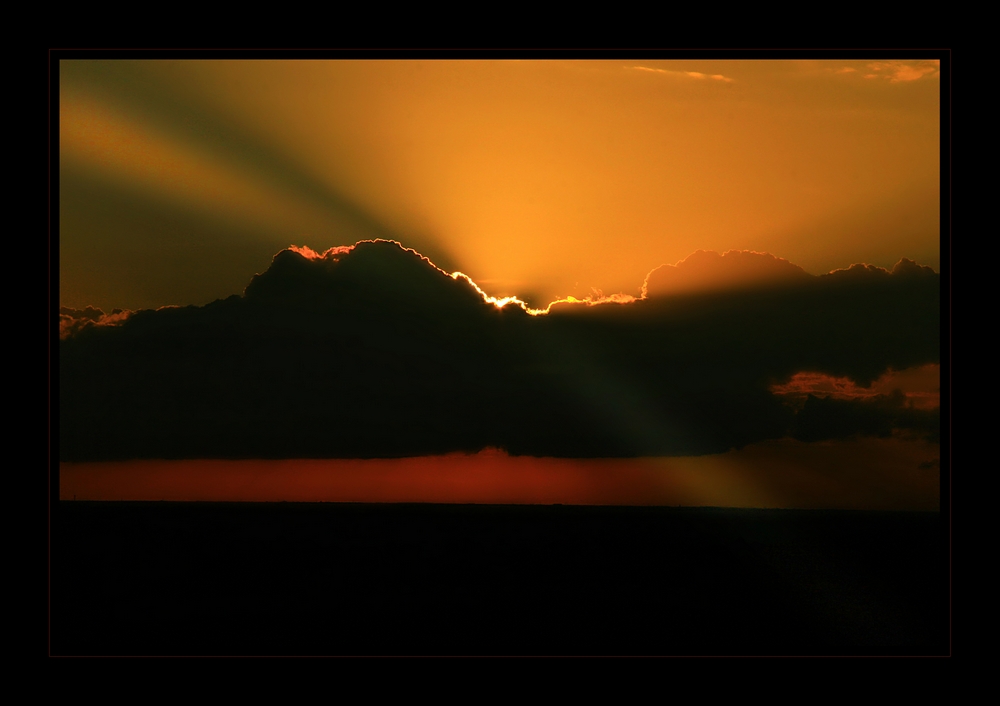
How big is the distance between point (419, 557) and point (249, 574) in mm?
17257

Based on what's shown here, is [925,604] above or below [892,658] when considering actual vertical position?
below

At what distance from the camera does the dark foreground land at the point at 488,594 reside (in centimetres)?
3158

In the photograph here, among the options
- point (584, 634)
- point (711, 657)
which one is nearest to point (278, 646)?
point (584, 634)

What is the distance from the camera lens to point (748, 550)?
317 ft

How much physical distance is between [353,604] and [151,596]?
573 inches

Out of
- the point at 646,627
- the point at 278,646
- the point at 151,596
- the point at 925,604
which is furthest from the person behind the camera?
→ the point at 925,604

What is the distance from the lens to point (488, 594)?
46.8 meters

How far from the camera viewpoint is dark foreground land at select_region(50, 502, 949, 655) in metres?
31.6

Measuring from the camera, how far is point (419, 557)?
259 feet

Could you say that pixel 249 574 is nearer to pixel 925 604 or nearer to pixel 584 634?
pixel 584 634
